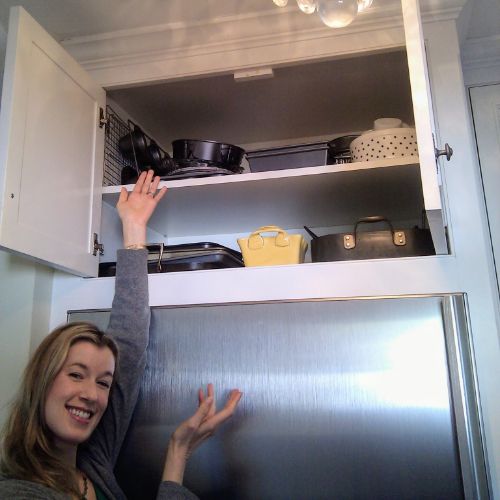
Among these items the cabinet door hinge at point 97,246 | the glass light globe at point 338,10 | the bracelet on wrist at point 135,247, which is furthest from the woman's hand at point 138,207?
the glass light globe at point 338,10

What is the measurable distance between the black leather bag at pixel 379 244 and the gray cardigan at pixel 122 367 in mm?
470

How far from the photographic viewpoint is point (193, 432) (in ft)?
3.60

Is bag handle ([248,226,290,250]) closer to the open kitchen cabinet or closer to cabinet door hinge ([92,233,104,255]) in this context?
the open kitchen cabinet

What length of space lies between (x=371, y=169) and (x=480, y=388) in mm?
563

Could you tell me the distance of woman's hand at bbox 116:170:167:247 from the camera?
127cm

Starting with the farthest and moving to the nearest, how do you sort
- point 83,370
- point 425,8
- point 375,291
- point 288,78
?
point 288,78, point 425,8, point 375,291, point 83,370

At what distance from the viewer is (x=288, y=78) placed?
147 cm

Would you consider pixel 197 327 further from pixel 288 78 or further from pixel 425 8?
pixel 425 8

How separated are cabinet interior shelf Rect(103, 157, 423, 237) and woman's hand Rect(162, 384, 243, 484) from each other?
1.84 feet

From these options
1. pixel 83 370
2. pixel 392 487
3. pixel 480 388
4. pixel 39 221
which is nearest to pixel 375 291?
pixel 480 388

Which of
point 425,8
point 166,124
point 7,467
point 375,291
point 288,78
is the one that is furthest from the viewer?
point 166,124

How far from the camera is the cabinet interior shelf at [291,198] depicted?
1.32 meters

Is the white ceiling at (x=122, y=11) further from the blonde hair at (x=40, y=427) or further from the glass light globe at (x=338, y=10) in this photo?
the blonde hair at (x=40, y=427)

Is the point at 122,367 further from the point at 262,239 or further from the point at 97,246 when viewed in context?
the point at 262,239
